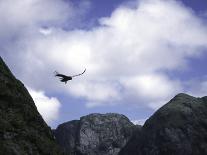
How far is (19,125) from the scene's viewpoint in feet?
118

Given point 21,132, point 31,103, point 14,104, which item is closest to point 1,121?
point 21,132

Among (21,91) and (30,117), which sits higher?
(21,91)

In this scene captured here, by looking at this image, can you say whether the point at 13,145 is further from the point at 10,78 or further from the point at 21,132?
the point at 10,78

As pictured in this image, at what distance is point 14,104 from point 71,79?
9.77 metres

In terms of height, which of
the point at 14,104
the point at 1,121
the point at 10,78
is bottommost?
the point at 1,121

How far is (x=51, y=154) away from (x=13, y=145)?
4859 mm

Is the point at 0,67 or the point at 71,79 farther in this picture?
the point at 0,67

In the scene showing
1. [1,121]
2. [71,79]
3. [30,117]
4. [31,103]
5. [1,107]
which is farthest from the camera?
[31,103]

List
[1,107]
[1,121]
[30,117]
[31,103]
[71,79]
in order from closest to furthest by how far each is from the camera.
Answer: [71,79]
[1,121]
[1,107]
[30,117]
[31,103]

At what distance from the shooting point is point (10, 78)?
42812 millimetres

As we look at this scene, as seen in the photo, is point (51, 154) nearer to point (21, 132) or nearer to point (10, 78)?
point (21, 132)

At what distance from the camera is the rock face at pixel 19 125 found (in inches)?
1312

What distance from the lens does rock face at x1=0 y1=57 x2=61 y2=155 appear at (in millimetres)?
33319

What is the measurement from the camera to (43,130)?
129 ft
